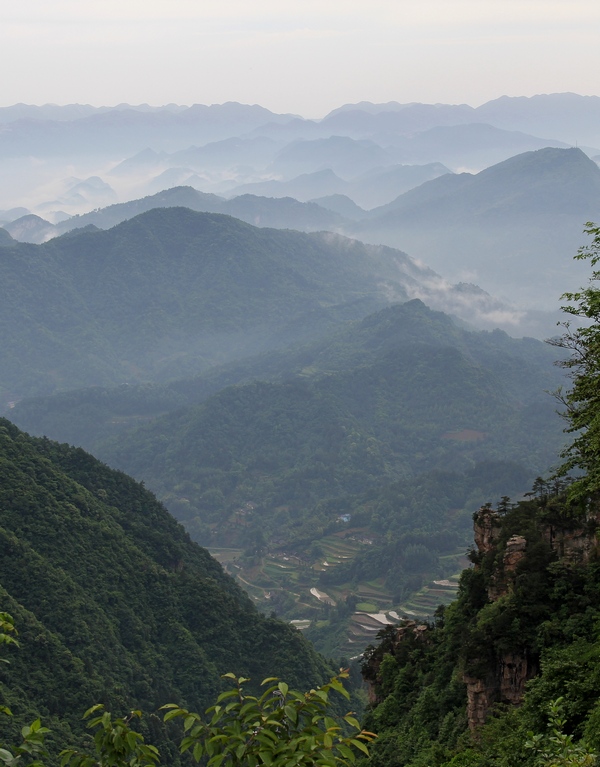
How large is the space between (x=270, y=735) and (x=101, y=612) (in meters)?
41.9

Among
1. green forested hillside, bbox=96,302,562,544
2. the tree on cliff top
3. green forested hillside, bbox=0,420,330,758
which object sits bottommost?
green forested hillside, bbox=0,420,330,758

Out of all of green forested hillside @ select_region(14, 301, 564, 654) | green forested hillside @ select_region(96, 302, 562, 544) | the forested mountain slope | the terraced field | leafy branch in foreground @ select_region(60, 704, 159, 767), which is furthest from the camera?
the forested mountain slope

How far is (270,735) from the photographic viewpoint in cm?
1088

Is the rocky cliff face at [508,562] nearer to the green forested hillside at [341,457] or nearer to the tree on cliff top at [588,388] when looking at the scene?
the tree on cliff top at [588,388]

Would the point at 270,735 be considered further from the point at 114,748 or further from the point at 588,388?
the point at 588,388

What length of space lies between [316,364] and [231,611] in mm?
140803

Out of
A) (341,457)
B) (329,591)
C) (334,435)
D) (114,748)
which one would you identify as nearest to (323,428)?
(334,435)

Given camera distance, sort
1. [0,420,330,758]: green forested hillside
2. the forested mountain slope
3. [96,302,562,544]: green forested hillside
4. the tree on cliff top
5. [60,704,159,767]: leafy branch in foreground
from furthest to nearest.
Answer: the forested mountain slope
[96,302,562,544]: green forested hillside
[0,420,330,758]: green forested hillside
the tree on cliff top
[60,704,159,767]: leafy branch in foreground

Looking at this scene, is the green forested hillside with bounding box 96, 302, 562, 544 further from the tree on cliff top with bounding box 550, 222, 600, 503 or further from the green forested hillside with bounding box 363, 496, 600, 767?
the tree on cliff top with bounding box 550, 222, 600, 503

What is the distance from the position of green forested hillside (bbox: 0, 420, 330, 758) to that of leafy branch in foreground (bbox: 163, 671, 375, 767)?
30.7m

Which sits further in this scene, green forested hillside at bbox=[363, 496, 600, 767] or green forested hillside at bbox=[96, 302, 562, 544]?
green forested hillside at bbox=[96, 302, 562, 544]

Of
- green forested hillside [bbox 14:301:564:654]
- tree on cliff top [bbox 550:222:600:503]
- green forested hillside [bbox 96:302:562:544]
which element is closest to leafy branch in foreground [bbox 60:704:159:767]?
tree on cliff top [bbox 550:222:600:503]

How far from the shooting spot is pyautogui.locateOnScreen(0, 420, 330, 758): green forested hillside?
4381cm

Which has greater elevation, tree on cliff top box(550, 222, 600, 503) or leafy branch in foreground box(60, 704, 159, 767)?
tree on cliff top box(550, 222, 600, 503)
